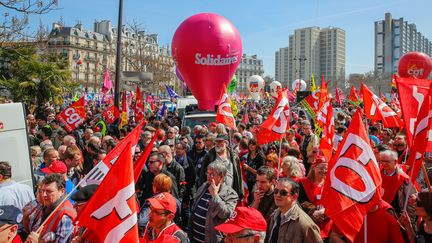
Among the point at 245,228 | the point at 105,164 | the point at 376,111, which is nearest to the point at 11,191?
the point at 105,164

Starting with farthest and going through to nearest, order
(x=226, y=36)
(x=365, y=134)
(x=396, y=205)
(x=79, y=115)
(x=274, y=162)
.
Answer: (x=226, y=36), (x=79, y=115), (x=274, y=162), (x=396, y=205), (x=365, y=134)

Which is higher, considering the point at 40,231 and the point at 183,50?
the point at 183,50

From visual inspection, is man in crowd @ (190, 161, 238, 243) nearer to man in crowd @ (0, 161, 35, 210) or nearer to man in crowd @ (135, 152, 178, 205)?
man in crowd @ (135, 152, 178, 205)

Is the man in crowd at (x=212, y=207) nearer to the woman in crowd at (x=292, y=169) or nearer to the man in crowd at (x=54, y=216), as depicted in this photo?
the woman in crowd at (x=292, y=169)

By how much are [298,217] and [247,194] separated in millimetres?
3156

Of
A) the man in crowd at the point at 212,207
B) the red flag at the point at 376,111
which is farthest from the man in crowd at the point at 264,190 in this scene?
the red flag at the point at 376,111

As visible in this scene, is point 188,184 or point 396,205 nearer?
point 396,205

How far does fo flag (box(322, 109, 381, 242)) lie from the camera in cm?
384

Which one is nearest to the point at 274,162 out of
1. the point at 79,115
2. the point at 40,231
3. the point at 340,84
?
the point at 40,231

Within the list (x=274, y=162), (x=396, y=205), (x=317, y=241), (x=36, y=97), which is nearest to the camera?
(x=317, y=241)

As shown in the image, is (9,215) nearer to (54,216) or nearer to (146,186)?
(54,216)

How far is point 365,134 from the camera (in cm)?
418

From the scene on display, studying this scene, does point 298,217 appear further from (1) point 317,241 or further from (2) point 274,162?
(2) point 274,162

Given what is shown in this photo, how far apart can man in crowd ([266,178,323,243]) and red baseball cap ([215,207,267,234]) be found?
54cm
